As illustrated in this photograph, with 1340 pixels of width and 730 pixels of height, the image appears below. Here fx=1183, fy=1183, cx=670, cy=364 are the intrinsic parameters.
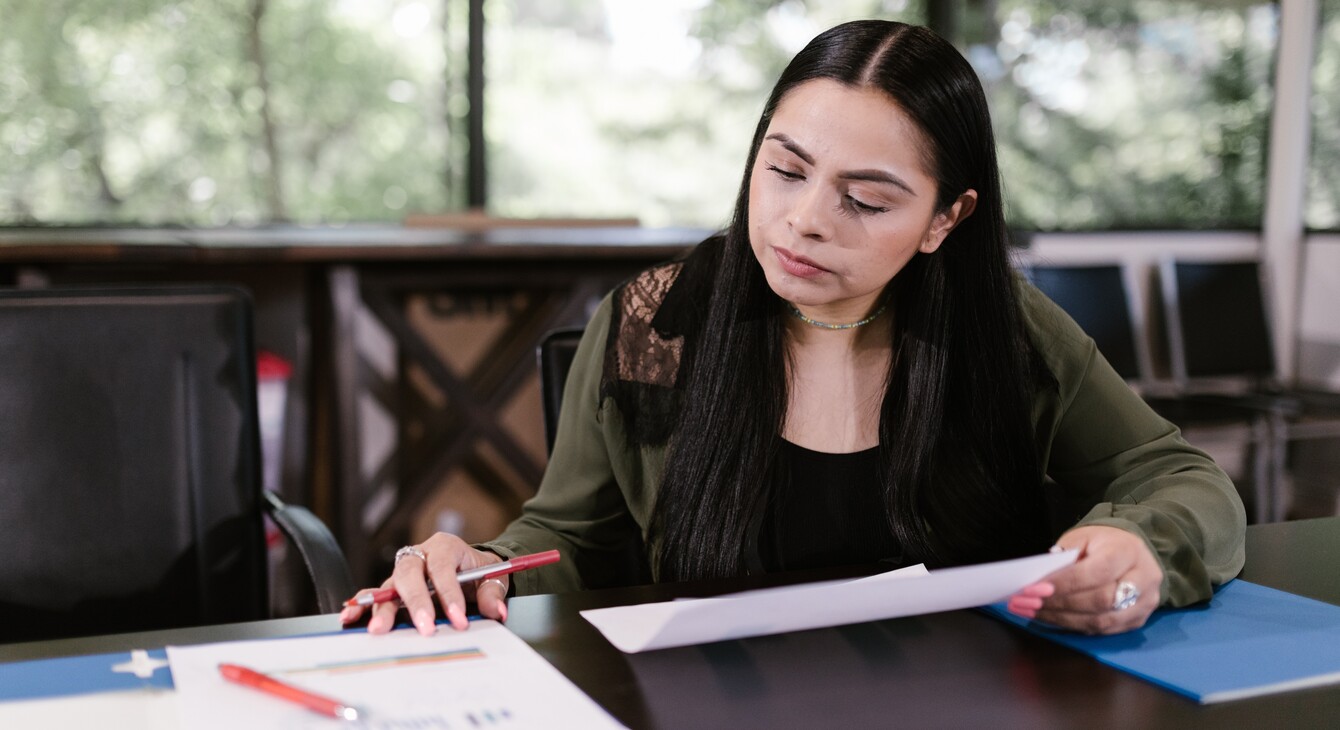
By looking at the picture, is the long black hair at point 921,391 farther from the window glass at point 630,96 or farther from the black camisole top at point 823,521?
the window glass at point 630,96

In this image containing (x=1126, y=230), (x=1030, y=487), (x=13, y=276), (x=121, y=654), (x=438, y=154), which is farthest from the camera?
(x=1126, y=230)

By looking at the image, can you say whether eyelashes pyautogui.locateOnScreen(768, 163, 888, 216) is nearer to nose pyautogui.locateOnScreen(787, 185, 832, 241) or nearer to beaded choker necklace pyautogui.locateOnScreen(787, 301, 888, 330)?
nose pyautogui.locateOnScreen(787, 185, 832, 241)

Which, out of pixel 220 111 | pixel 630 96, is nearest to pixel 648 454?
pixel 220 111

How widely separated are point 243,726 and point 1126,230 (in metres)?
4.22

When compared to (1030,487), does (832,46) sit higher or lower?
higher

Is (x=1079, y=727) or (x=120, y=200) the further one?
(x=120, y=200)

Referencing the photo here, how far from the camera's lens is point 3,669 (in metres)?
0.76

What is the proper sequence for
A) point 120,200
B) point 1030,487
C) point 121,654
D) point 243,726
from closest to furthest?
point 243,726 < point 121,654 < point 1030,487 < point 120,200

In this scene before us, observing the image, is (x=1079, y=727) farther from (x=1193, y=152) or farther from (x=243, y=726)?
(x=1193, y=152)

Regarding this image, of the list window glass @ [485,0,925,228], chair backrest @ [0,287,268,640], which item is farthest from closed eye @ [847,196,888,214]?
window glass @ [485,0,925,228]

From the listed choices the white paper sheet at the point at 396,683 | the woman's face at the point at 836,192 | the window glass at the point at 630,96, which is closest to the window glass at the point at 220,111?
the window glass at the point at 630,96

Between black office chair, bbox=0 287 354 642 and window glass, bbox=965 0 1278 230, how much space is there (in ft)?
11.1

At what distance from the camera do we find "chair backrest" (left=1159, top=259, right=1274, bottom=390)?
4172mm

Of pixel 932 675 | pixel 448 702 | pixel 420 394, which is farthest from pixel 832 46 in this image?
pixel 420 394
